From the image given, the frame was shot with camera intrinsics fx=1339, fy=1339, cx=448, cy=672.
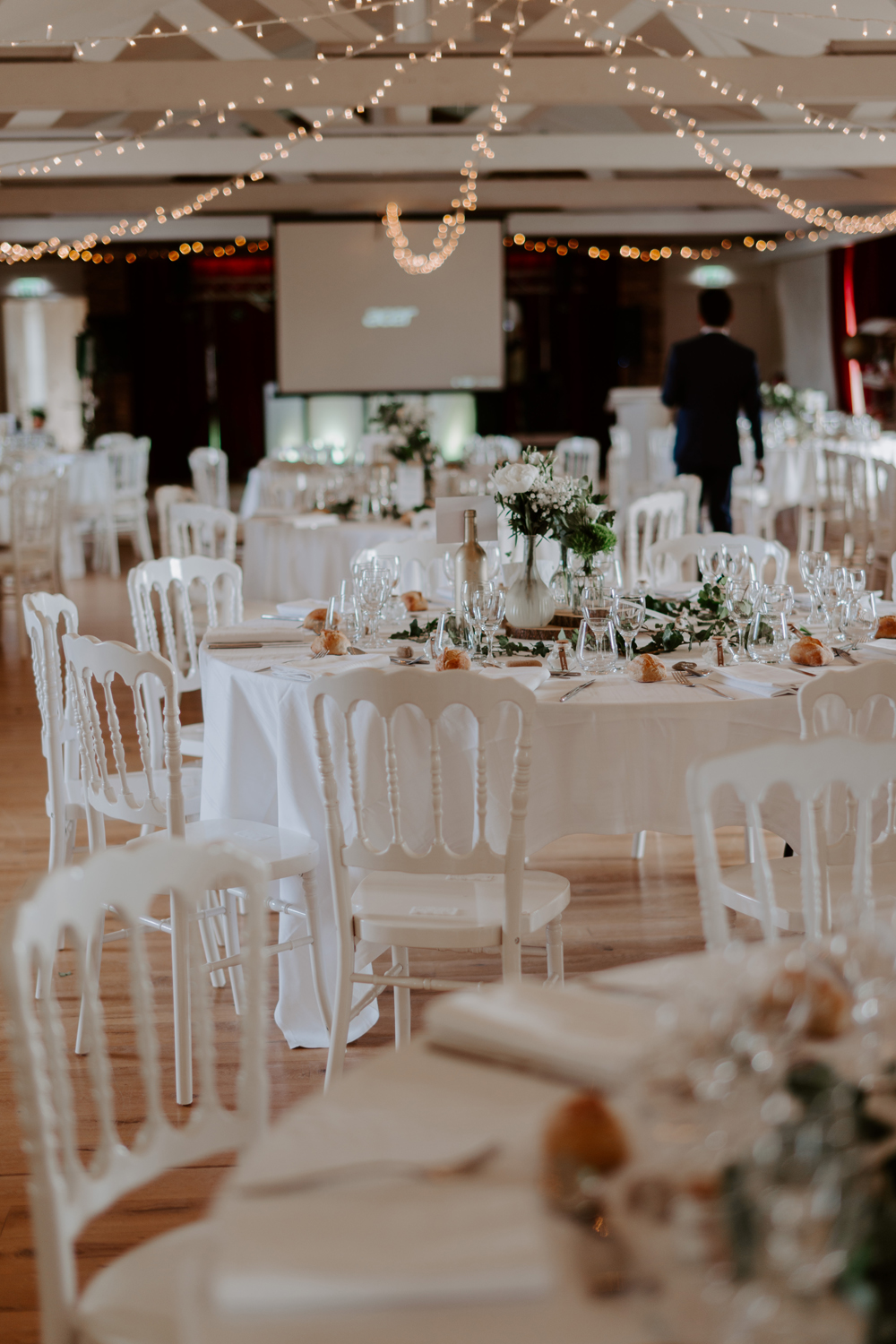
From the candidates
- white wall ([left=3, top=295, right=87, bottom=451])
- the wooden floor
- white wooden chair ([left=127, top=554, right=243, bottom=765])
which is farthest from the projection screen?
white wooden chair ([left=127, top=554, right=243, bottom=765])

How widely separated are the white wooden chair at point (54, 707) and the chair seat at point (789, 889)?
5.16 ft

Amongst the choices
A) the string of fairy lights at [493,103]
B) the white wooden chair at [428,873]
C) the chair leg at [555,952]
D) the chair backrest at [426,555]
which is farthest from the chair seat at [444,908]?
the string of fairy lights at [493,103]

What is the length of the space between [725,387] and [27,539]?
4.17m

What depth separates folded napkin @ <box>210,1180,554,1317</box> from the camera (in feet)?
3.22

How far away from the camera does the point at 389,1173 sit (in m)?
1.15

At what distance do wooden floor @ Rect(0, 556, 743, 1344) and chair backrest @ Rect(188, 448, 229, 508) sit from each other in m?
5.03

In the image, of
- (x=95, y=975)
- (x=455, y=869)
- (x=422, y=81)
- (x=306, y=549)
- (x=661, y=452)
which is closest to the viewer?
(x=455, y=869)

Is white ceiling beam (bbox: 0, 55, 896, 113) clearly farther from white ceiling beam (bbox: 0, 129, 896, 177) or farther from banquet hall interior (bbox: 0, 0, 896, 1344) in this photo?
white ceiling beam (bbox: 0, 129, 896, 177)

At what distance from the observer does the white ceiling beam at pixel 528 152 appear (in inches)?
462

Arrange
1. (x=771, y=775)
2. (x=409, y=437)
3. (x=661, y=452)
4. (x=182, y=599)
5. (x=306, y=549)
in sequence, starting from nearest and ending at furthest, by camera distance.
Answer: (x=771, y=775), (x=182, y=599), (x=306, y=549), (x=409, y=437), (x=661, y=452)

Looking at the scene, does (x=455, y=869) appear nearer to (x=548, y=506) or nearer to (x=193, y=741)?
(x=548, y=506)

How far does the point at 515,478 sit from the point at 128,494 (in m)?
8.40

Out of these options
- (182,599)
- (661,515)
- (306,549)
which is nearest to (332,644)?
(182,599)

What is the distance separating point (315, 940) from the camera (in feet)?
9.97
